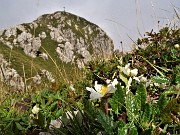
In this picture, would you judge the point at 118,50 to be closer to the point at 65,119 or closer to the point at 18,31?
the point at 65,119

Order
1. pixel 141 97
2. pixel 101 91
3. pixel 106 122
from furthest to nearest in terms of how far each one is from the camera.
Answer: pixel 101 91, pixel 141 97, pixel 106 122

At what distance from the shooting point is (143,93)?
1994 mm

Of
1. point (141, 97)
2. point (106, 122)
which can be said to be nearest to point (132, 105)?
point (141, 97)

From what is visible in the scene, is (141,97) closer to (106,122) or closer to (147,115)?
(147,115)

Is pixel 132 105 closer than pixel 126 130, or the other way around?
pixel 126 130

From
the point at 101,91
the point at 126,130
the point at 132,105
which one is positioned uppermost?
the point at 101,91

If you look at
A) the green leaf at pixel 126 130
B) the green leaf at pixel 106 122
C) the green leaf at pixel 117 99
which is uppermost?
the green leaf at pixel 117 99

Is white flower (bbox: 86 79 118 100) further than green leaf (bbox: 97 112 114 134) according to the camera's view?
Yes

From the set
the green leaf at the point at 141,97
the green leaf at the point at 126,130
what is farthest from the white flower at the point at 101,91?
the green leaf at the point at 126,130

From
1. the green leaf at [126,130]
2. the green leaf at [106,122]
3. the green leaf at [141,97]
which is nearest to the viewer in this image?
the green leaf at [126,130]

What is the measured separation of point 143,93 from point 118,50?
4.80m

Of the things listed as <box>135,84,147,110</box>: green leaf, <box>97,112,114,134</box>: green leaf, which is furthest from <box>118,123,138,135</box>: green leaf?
<box>135,84,147,110</box>: green leaf

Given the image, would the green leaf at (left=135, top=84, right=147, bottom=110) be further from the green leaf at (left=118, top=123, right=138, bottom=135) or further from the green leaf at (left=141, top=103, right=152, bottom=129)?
the green leaf at (left=118, top=123, right=138, bottom=135)

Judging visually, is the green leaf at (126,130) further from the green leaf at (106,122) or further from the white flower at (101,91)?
the white flower at (101,91)
